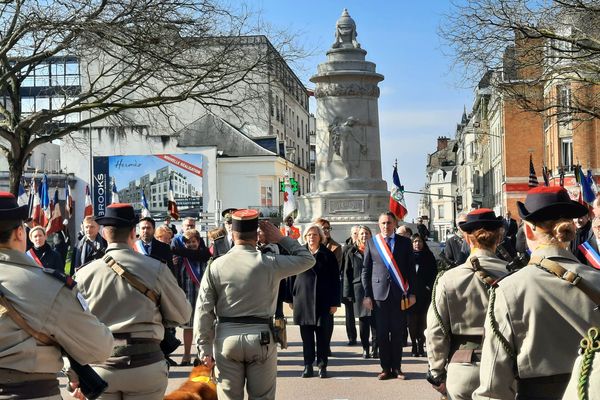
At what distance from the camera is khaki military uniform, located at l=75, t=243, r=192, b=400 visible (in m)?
6.57

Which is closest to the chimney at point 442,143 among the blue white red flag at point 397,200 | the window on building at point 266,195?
the window on building at point 266,195

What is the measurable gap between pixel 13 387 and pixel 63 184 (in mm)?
61159

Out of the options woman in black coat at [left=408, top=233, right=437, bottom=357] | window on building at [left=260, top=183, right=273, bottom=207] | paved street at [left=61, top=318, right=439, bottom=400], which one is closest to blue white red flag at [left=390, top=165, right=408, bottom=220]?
woman in black coat at [left=408, top=233, right=437, bottom=357]

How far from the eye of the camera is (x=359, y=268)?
16.0 meters

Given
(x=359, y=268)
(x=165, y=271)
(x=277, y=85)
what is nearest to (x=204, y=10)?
(x=277, y=85)

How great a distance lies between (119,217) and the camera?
701 centimetres

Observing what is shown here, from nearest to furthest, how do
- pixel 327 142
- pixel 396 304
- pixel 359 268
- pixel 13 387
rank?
pixel 13 387 → pixel 396 304 → pixel 359 268 → pixel 327 142

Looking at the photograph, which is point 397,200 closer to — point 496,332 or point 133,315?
point 133,315

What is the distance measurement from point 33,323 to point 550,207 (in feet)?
8.44

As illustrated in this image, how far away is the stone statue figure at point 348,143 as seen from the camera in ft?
100

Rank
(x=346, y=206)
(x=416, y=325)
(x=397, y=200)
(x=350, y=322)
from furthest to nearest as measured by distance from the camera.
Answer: (x=346, y=206) < (x=397, y=200) < (x=350, y=322) < (x=416, y=325)

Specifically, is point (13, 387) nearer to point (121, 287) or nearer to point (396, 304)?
point (121, 287)

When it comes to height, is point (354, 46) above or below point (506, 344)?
above

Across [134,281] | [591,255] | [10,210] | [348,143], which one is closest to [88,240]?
[591,255]
